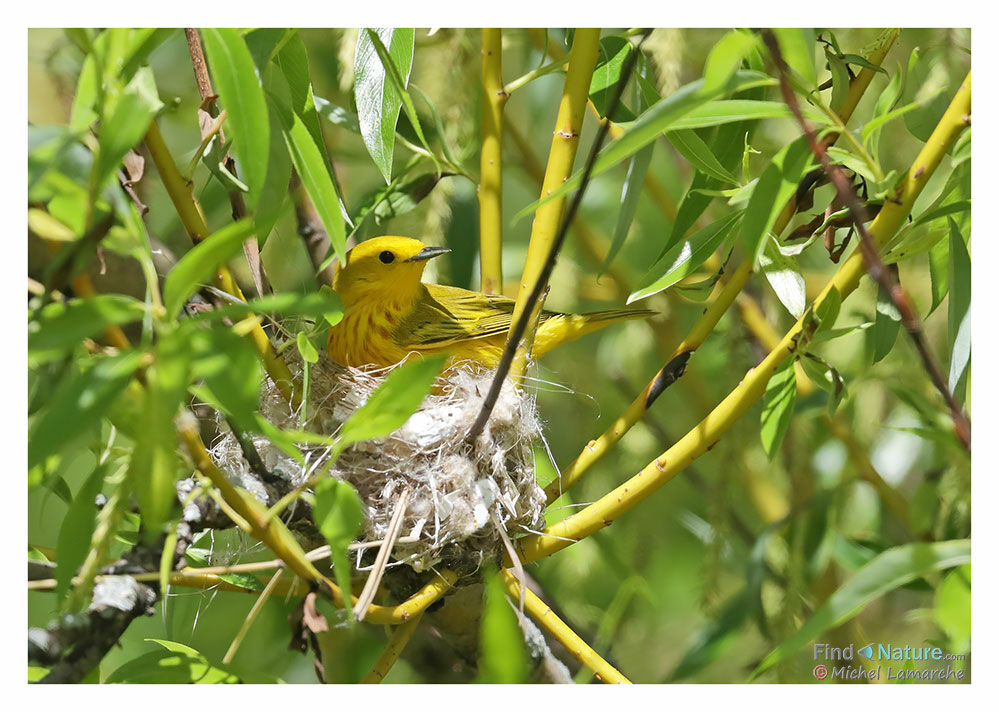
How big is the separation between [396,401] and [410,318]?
1.27 metres

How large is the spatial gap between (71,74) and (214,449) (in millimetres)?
1027

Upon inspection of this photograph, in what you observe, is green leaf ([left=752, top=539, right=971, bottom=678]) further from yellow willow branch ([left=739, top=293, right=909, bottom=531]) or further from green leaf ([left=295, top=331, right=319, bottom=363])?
yellow willow branch ([left=739, top=293, right=909, bottom=531])

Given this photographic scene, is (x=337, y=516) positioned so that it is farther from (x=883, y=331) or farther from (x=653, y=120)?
(x=883, y=331)

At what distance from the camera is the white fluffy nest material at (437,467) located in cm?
148

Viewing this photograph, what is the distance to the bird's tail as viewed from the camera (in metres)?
2.12

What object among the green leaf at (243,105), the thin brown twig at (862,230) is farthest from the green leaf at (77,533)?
the thin brown twig at (862,230)

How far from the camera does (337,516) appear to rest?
3.17 ft

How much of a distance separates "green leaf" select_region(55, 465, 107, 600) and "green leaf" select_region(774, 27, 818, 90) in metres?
0.90

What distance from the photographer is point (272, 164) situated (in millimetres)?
981

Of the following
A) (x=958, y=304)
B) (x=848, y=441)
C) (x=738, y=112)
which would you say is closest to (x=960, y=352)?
(x=958, y=304)

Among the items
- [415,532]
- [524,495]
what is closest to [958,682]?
[524,495]

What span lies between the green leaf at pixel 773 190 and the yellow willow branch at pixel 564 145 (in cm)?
38

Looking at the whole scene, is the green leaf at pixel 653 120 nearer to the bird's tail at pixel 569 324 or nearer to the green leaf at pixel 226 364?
the green leaf at pixel 226 364
